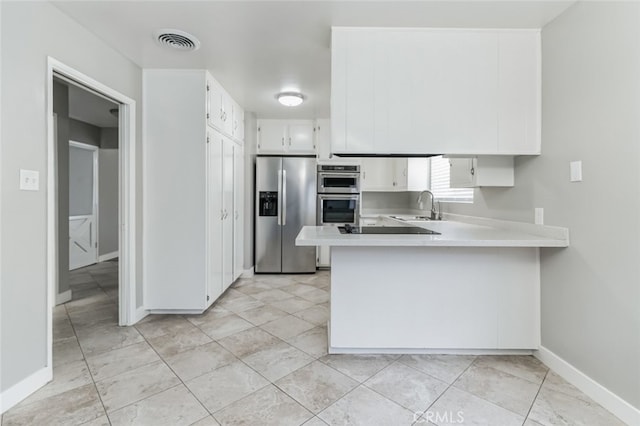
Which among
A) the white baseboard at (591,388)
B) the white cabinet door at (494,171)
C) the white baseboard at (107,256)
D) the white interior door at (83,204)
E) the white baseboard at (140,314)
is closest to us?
the white baseboard at (591,388)

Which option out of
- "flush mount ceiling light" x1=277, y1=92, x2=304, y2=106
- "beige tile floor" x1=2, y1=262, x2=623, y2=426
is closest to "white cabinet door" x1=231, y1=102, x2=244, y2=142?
"flush mount ceiling light" x1=277, y1=92, x2=304, y2=106

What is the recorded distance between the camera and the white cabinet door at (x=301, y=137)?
14.8 feet

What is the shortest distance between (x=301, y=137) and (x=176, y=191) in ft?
7.26

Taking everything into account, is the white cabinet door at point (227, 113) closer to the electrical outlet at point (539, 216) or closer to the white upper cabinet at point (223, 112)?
the white upper cabinet at point (223, 112)

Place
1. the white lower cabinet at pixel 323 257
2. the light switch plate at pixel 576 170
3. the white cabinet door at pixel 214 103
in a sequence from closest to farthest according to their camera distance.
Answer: the light switch plate at pixel 576 170 < the white cabinet door at pixel 214 103 < the white lower cabinet at pixel 323 257

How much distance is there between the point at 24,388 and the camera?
1.66 metres

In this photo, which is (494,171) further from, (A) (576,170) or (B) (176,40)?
→ (B) (176,40)

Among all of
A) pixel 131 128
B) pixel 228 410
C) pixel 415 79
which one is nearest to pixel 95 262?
pixel 131 128

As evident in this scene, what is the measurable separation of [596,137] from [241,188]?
357 cm

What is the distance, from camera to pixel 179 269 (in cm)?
286

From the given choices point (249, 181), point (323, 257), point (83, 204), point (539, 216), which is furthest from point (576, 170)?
point (83, 204)

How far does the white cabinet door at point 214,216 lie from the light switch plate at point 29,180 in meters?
1.27

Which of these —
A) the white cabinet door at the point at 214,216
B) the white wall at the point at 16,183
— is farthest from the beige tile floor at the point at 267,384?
the white cabinet door at the point at 214,216

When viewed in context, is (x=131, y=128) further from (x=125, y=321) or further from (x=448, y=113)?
(x=448, y=113)
